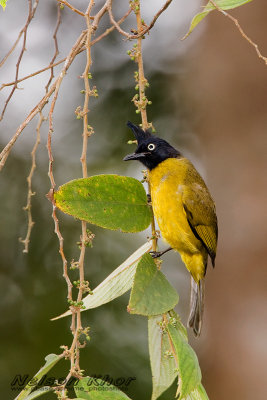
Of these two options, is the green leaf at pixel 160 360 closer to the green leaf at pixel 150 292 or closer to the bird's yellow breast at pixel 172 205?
the green leaf at pixel 150 292

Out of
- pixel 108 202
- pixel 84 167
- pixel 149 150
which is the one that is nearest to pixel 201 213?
pixel 149 150

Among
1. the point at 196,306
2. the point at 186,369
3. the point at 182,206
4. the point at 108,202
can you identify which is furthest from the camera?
the point at 196,306

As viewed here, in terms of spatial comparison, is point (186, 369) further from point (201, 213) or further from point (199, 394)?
point (201, 213)

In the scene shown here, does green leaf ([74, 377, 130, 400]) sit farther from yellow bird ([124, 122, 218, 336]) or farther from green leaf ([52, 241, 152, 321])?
yellow bird ([124, 122, 218, 336])

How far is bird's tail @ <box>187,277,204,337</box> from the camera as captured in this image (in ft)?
7.93

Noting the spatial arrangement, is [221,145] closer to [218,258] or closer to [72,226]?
[218,258]

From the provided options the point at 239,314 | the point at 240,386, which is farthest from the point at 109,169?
the point at 240,386

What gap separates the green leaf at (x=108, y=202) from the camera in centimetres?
137

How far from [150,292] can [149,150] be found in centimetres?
78

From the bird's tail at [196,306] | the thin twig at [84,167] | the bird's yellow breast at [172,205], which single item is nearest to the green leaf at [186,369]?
the thin twig at [84,167]

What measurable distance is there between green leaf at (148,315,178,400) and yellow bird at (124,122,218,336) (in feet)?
2.36

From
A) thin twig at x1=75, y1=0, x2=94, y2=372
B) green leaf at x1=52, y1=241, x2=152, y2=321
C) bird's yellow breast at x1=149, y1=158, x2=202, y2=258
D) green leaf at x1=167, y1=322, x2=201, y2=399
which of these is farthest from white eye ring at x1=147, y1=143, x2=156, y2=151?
green leaf at x1=167, y1=322, x2=201, y2=399

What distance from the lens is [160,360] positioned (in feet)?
4.67

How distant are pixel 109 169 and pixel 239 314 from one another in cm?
138
